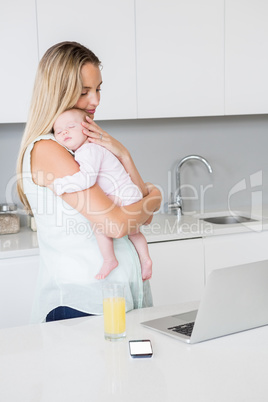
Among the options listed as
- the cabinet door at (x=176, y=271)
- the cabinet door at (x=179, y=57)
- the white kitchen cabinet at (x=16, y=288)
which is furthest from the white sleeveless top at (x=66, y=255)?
the cabinet door at (x=179, y=57)

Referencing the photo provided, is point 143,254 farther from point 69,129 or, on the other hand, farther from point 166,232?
point 166,232

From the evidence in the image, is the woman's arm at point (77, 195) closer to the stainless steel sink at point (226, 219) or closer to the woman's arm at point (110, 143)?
the woman's arm at point (110, 143)

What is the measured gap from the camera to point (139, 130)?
3.41 m

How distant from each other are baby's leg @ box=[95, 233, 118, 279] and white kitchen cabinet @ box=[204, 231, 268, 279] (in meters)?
1.31

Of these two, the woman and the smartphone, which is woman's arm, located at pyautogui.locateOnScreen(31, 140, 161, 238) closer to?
the woman

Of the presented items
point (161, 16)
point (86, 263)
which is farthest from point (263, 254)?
point (86, 263)

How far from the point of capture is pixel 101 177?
5.90ft

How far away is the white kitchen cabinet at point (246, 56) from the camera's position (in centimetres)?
306

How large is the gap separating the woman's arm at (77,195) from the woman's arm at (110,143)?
13 centimetres

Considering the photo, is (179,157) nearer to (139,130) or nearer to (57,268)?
(139,130)

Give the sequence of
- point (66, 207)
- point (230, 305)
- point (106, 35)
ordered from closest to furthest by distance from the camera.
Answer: point (230, 305), point (66, 207), point (106, 35)

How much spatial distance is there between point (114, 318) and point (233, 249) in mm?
1642

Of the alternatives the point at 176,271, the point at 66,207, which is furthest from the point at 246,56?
the point at 66,207

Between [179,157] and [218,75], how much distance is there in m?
0.62
